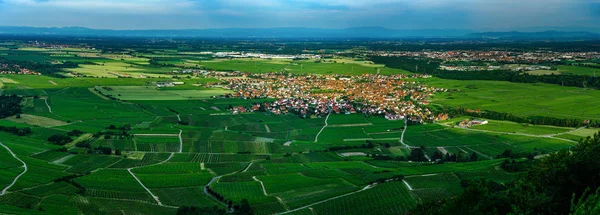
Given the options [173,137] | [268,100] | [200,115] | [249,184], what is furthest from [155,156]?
→ [268,100]

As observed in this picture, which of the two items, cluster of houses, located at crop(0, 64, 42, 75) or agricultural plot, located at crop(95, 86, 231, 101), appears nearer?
agricultural plot, located at crop(95, 86, 231, 101)

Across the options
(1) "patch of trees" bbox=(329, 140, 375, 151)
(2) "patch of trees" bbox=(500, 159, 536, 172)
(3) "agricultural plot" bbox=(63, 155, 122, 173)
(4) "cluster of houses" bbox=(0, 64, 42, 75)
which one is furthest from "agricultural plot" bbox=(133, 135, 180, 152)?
(4) "cluster of houses" bbox=(0, 64, 42, 75)


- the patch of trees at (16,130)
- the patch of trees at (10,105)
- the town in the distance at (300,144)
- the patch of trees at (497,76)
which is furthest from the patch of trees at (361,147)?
the patch of trees at (497,76)

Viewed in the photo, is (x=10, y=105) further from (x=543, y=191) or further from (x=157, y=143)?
(x=543, y=191)

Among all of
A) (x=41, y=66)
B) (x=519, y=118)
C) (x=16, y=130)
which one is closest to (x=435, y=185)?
(x=519, y=118)

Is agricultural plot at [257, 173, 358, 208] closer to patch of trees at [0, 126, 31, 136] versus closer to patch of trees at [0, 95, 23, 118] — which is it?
patch of trees at [0, 126, 31, 136]

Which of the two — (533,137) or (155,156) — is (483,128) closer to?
(533,137)
